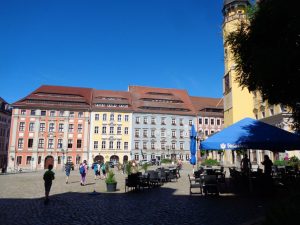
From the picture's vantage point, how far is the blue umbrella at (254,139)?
1027 centimetres

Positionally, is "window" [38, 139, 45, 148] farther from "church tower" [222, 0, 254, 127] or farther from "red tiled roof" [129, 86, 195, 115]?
"church tower" [222, 0, 254, 127]

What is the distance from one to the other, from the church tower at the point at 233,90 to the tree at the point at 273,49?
36335 mm

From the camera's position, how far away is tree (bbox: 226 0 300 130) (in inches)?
328

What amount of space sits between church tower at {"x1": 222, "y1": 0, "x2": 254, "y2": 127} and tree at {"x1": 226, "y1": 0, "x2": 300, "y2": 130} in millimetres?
36335

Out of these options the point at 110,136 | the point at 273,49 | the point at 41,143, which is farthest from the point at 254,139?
the point at 41,143

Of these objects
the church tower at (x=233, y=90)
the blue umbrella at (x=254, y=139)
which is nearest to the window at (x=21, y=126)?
the church tower at (x=233, y=90)

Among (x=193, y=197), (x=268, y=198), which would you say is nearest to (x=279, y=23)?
(x=268, y=198)

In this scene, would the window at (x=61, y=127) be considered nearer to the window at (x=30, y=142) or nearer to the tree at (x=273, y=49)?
the window at (x=30, y=142)

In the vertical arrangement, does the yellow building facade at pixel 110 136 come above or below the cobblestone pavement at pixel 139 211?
above

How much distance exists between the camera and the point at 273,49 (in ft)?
28.1

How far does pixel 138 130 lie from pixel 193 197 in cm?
5108

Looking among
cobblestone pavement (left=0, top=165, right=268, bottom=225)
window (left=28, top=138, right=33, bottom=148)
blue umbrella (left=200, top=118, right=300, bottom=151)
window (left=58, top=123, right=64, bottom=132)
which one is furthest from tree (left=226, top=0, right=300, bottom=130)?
window (left=28, top=138, right=33, bottom=148)

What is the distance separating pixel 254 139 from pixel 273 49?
3.59m

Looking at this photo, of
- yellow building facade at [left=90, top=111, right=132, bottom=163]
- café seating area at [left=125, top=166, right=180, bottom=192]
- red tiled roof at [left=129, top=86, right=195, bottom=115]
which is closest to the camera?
café seating area at [left=125, top=166, right=180, bottom=192]
